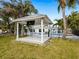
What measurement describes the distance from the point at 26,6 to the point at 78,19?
13946 millimetres

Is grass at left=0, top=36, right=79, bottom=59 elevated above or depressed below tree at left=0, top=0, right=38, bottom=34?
below

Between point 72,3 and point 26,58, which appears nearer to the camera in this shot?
point 26,58

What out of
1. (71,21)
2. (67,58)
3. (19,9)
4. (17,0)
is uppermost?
(17,0)

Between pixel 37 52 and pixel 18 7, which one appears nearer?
pixel 37 52

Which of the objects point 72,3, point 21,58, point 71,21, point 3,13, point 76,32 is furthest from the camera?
point 76,32

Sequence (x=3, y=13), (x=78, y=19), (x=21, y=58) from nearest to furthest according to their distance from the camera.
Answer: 1. (x=21, y=58)
2. (x=3, y=13)
3. (x=78, y=19)

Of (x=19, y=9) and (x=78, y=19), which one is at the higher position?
(x=19, y=9)

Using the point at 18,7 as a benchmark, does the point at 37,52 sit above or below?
below

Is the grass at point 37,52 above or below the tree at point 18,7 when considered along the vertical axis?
below

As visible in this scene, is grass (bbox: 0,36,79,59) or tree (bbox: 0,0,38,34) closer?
grass (bbox: 0,36,79,59)

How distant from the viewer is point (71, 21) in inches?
1404

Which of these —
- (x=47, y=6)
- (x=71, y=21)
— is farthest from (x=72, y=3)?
(x=47, y=6)

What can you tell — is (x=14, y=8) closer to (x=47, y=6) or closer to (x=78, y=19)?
(x=47, y=6)

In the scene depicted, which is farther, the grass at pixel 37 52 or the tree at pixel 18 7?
the tree at pixel 18 7
